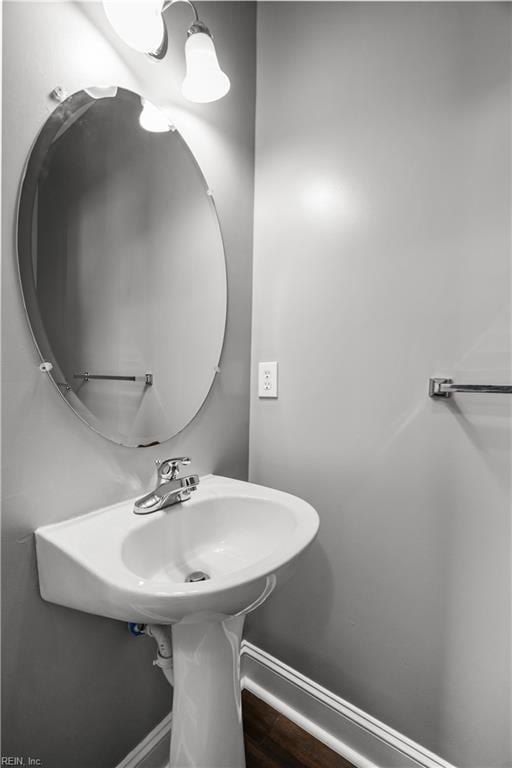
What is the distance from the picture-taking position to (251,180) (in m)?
1.20

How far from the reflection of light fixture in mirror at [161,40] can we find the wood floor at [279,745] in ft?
6.00

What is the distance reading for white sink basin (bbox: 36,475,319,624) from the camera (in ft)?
1.73

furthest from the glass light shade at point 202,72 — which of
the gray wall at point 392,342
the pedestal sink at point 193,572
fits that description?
the pedestal sink at point 193,572

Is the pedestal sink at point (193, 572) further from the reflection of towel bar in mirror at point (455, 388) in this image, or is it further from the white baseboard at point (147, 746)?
the reflection of towel bar in mirror at point (455, 388)

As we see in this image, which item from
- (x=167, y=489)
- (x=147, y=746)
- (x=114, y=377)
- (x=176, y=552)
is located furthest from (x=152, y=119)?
(x=147, y=746)

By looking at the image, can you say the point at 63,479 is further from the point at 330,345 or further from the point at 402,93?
the point at 402,93

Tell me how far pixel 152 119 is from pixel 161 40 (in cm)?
15

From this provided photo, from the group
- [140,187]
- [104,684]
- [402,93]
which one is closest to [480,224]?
[402,93]

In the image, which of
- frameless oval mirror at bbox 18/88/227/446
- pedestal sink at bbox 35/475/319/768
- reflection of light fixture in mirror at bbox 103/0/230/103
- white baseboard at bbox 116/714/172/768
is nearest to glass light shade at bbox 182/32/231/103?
reflection of light fixture in mirror at bbox 103/0/230/103

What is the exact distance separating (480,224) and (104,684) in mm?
1386

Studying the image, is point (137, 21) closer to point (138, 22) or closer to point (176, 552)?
point (138, 22)

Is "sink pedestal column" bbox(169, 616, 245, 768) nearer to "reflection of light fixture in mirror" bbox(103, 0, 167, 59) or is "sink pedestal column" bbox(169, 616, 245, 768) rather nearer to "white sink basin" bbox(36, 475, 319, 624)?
"white sink basin" bbox(36, 475, 319, 624)

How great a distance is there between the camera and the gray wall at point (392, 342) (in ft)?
2.66

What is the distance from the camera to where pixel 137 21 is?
2.39ft
